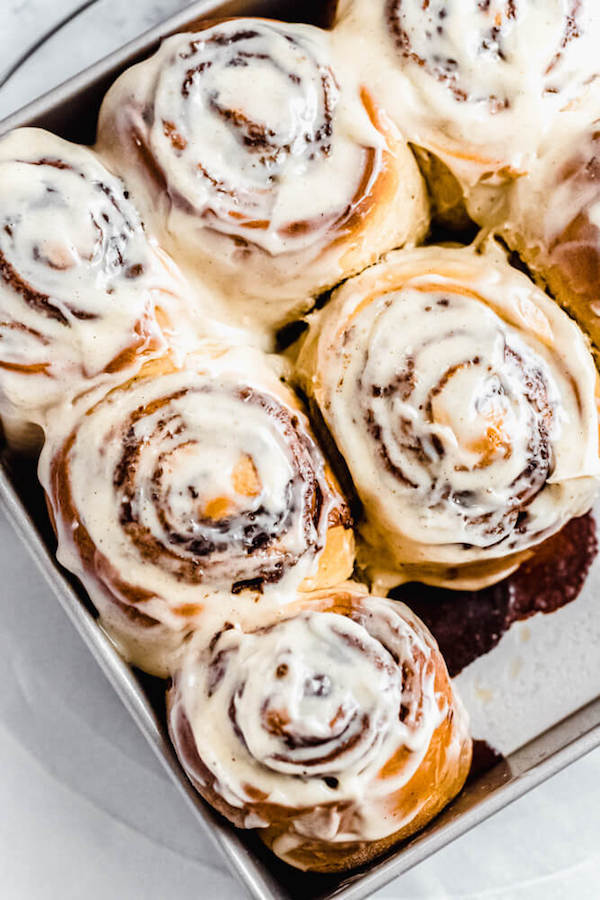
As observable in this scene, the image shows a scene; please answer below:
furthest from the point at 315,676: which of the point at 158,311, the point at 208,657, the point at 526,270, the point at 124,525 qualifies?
the point at 526,270

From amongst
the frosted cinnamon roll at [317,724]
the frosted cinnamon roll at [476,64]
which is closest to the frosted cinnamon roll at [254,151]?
the frosted cinnamon roll at [476,64]

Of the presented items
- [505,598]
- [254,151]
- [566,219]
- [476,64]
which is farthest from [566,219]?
[505,598]

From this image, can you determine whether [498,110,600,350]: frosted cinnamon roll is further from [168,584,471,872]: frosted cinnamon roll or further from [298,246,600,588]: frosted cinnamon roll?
[168,584,471,872]: frosted cinnamon roll

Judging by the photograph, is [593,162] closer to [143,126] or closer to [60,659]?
[143,126]

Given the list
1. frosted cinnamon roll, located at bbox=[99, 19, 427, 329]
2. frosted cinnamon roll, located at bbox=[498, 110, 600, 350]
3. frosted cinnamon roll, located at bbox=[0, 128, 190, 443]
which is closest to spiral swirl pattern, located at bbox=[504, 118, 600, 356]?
frosted cinnamon roll, located at bbox=[498, 110, 600, 350]

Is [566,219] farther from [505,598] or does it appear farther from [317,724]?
[317,724]

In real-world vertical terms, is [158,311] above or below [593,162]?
above
